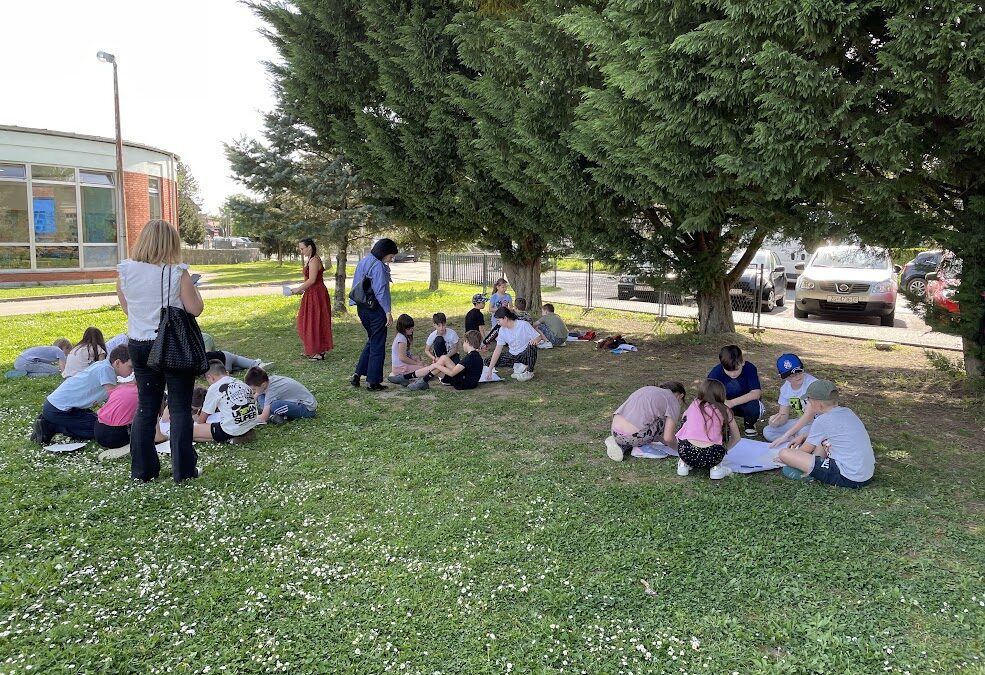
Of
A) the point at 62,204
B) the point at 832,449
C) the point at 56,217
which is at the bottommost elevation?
the point at 832,449

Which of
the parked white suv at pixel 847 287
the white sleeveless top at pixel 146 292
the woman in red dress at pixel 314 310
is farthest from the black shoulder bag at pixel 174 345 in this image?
the parked white suv at pixel 847 287

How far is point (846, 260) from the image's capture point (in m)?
15.8

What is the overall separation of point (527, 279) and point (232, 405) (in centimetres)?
948

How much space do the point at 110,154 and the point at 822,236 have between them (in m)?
26.6

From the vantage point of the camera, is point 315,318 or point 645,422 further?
point 315,318

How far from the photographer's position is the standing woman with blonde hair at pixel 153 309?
4.87 m

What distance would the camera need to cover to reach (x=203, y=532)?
4.39 metres

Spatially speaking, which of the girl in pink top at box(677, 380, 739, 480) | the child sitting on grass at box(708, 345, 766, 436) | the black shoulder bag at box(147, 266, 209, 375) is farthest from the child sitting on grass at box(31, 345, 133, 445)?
the child sitting on grass at box(708, 345, 766, 436)

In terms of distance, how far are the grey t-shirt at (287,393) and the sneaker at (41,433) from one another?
1948mm

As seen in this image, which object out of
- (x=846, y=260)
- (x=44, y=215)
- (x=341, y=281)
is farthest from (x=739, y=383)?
(x=44, y=215)

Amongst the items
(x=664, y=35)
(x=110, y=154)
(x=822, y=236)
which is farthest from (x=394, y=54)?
(x=110, y=154)

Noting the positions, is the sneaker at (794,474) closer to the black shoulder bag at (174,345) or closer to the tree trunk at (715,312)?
the black shoulder bag at (174,345)

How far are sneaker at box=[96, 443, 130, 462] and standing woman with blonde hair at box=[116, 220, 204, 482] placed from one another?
0.79 m

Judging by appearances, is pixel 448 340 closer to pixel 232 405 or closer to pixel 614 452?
pixel 232 405
